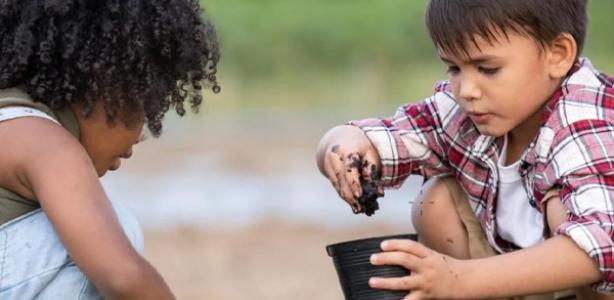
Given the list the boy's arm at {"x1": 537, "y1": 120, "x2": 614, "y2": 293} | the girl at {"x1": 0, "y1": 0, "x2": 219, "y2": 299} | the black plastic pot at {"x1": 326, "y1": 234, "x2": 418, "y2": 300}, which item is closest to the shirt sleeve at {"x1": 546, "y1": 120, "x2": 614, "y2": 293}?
the boy's arm at {"x1": 537, "y1": 120, "x2": 614, "y2": 293}

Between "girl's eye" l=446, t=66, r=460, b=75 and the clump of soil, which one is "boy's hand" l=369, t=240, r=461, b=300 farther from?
"girl's eye" l=446, t=66, r=460, b=75

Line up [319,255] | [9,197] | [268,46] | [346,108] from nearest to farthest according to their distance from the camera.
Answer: [9,197] < [319,255] < [346,108] < [268,46]

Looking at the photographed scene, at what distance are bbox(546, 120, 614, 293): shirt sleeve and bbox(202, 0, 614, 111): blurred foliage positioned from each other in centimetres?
889

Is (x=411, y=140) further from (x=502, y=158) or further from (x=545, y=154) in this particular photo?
(x=545, y=154)

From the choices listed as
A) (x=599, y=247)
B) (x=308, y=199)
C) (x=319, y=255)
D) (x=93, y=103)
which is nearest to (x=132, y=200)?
(x=308, y=199)

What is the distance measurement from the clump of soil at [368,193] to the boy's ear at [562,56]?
509 mm

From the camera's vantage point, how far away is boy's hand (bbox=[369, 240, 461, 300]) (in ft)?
10.5

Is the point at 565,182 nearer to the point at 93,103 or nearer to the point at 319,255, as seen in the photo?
the point at 93,103

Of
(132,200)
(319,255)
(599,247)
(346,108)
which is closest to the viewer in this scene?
(599,247)

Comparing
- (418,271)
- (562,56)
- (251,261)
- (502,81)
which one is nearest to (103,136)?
(418,271)

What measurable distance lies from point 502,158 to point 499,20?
1.28 ft

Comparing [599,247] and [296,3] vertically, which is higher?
[296,3]

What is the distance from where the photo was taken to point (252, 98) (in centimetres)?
1256

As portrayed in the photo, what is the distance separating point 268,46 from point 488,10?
9.90 m
